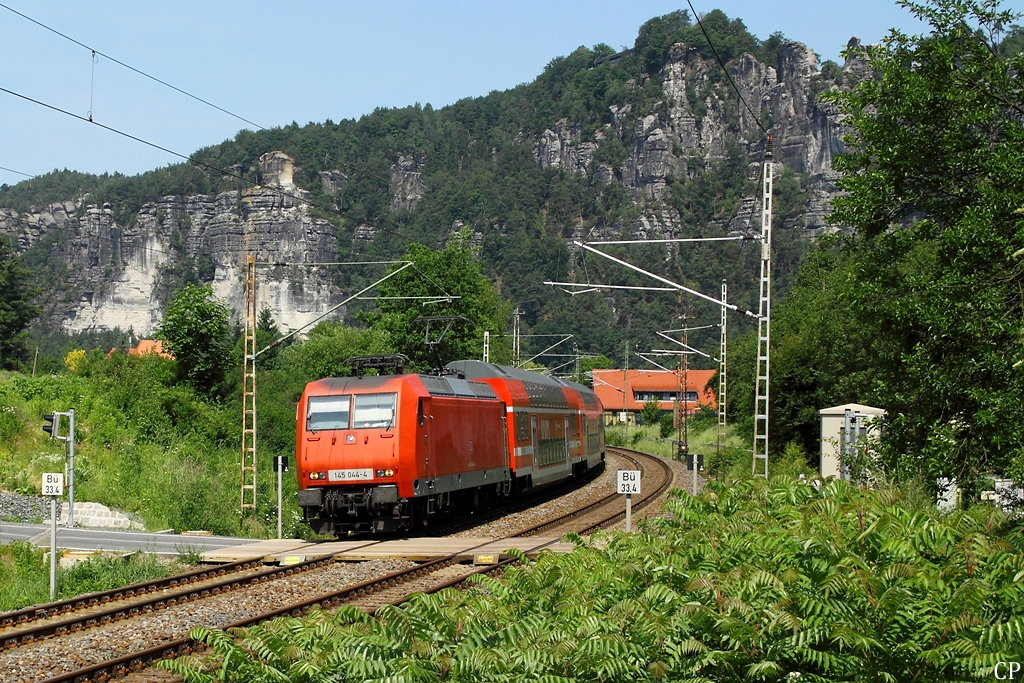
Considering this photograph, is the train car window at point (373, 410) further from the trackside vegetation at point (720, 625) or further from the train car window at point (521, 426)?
the trackside vegetation at point (720, 625)

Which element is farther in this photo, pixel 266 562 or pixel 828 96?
pixel 828 96

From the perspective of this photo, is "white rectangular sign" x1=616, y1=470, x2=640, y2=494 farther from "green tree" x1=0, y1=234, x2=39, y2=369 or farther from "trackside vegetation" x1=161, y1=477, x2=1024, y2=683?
"green tree" x1=0, y1=234, x2=39, y2=369

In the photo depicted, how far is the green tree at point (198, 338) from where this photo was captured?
159 ft

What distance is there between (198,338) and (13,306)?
53774 mm

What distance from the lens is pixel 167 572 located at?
17859 mm

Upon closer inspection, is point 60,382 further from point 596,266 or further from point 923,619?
point 596,266

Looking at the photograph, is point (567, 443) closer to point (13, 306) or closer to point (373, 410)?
point (373, 410)

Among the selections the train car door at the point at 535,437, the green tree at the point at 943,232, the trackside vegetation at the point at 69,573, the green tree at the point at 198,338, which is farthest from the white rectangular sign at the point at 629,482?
the green tree at the point at 198,338

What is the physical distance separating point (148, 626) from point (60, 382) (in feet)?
106

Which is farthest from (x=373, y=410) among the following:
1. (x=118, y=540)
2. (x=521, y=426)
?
(x=521, y=426)

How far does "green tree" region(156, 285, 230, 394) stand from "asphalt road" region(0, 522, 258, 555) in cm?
2436

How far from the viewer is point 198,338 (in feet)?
161

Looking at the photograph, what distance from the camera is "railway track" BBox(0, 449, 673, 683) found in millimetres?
11297

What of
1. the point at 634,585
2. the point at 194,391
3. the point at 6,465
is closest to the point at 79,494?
the point at 6,465
